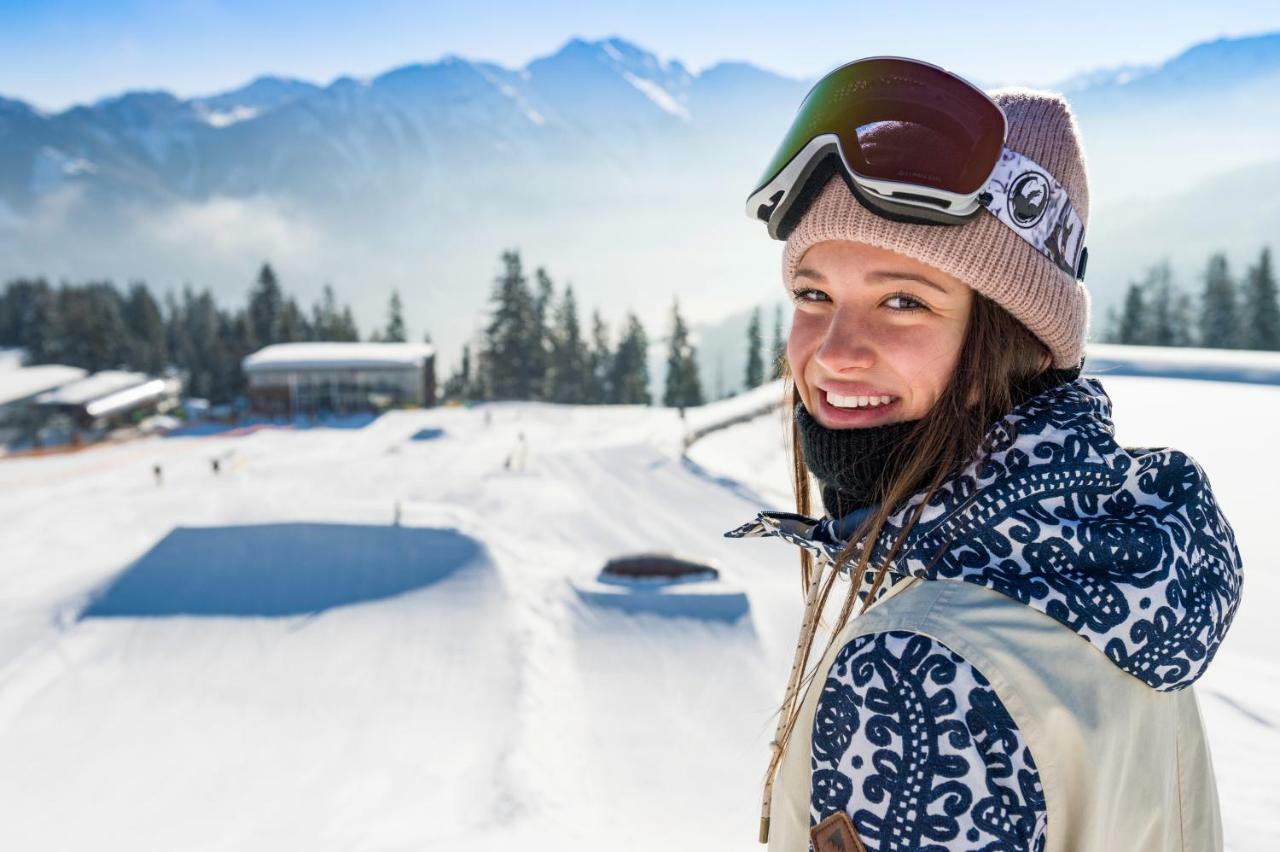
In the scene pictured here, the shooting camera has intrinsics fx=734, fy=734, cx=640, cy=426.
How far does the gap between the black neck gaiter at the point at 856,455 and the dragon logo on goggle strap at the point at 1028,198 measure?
0.35 meters

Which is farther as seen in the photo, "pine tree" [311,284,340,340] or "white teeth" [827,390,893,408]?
"pine tree" [311,284,340,340]

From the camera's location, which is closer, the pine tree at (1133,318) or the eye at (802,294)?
the eye at (802,294)

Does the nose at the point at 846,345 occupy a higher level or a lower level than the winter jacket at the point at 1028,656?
higher

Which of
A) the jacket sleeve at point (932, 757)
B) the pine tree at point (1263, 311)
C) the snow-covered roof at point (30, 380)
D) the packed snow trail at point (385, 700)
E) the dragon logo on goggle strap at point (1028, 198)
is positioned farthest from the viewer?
the snow-covered roof at point (30, 380)

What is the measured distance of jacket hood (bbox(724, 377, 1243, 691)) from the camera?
A: 1.16m

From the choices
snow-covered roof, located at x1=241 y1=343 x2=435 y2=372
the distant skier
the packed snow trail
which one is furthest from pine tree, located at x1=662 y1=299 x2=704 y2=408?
the packed snow trail

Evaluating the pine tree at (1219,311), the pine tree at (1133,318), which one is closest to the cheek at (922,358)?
the pine tree at (1219,311)

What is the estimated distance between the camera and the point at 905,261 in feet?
5.10

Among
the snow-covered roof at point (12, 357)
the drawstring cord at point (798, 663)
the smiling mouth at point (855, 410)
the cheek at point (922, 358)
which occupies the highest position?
the cheek at point (922, 358)

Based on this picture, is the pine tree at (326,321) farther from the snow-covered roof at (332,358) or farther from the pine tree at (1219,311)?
the pine tree at (1219,311)

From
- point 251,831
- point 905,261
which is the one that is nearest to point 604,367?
point 251,831

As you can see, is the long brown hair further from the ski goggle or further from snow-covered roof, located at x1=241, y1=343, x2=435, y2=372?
snow-covered roof, located at x1=241, y1=343, x2=435, y2=372

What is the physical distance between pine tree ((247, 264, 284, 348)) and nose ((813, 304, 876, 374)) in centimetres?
6768

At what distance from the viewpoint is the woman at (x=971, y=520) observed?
3.51 ft
